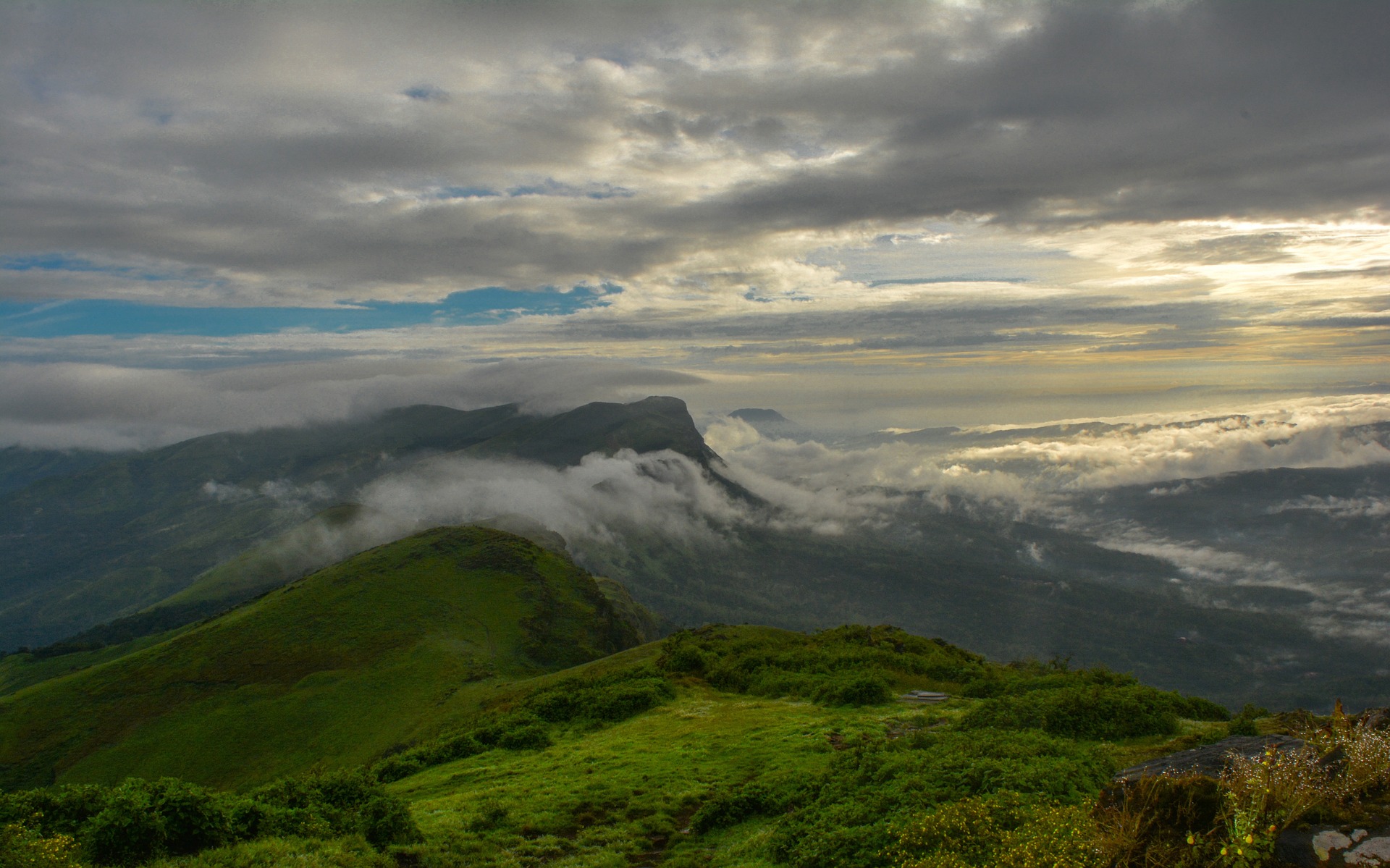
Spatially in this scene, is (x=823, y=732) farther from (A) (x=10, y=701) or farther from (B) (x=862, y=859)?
(A) (x=10, y=701)

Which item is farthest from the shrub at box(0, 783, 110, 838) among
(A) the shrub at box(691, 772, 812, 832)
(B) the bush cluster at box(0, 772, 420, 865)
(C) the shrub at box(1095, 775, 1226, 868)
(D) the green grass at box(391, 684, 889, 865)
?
(C) the shrub at box(1095, 775, 1226, 868)

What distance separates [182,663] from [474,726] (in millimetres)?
124959

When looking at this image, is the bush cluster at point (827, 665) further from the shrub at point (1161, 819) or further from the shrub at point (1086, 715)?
the shrub at point (1161, 819)

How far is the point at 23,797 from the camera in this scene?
17484mm

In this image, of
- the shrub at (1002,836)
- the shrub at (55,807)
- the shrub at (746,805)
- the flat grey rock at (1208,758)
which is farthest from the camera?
the shrub at (746,805)

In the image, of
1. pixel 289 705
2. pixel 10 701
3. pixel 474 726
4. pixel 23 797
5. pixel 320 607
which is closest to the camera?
pixel 23 797

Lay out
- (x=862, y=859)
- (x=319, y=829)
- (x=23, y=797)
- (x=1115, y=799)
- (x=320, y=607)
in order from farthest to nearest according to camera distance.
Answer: (x=320, y=607) < (x=319, y=829) < (x=23, y=797) < (x=862, y=859) < (x=1115, y=799)

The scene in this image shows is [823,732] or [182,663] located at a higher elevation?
[823,732]

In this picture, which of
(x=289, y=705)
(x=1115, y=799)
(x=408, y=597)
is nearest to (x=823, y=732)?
(x=1115, y=799)

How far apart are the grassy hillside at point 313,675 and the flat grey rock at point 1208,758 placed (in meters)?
94.9

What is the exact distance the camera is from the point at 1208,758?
15594 millimetres

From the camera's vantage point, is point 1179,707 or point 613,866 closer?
point 613,866

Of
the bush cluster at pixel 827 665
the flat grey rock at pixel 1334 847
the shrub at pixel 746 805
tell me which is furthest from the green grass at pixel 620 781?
the flat grey rock at pixel 1334 847

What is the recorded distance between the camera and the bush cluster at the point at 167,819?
16203 millimetres
